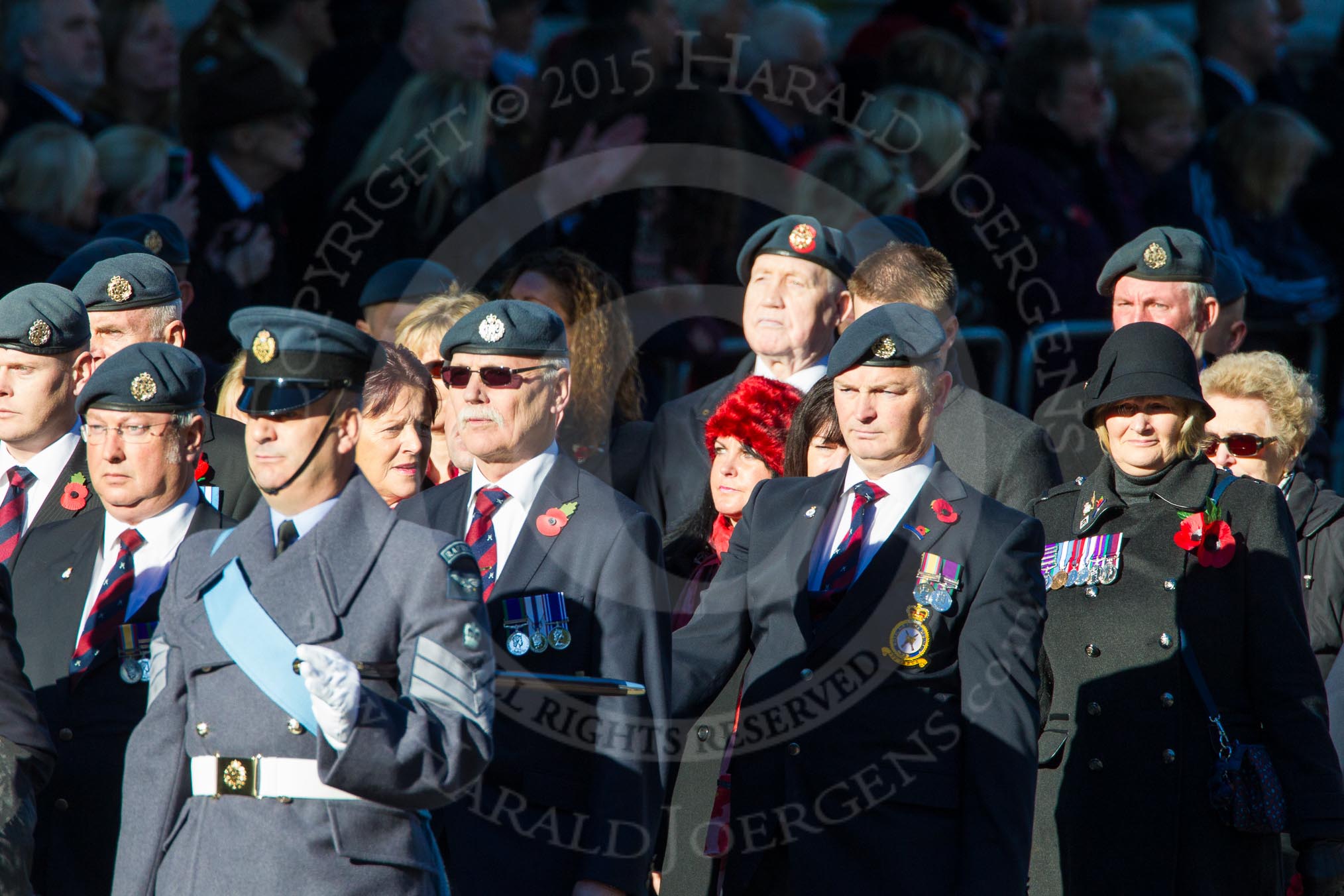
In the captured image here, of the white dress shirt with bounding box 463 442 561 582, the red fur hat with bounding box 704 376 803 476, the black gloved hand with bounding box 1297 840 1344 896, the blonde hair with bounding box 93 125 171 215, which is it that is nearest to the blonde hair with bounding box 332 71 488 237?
the blonde hair with bounding box 93 125 171 215

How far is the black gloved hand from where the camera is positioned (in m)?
4.57

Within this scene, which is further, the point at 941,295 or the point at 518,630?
the point at 941,295

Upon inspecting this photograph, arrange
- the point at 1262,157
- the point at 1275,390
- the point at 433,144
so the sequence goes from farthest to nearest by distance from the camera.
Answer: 1. the point at 1262,157
2. the point at 433,144
3. the point at 1275,390

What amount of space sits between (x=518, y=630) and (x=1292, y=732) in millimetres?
2011

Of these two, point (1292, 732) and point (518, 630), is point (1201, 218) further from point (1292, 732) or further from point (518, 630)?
point (518, 630)

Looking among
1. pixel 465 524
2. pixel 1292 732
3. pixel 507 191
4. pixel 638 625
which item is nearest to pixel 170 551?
pixel 465 524

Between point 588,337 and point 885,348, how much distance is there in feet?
6.99

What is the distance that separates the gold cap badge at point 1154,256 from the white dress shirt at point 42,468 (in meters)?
3.53

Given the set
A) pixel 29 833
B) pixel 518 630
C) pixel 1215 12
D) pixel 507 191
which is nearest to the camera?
pixel 29 833

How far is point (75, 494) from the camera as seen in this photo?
5.04m

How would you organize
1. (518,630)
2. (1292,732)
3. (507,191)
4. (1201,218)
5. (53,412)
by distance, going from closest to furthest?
(518,630) < (1292,732) < (53,412) < (507,191) < (1201,218)

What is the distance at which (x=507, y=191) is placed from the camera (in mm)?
8172

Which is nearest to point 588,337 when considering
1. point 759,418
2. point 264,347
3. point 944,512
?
point 759,418

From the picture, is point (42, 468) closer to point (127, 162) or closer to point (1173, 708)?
point (127, 162)
